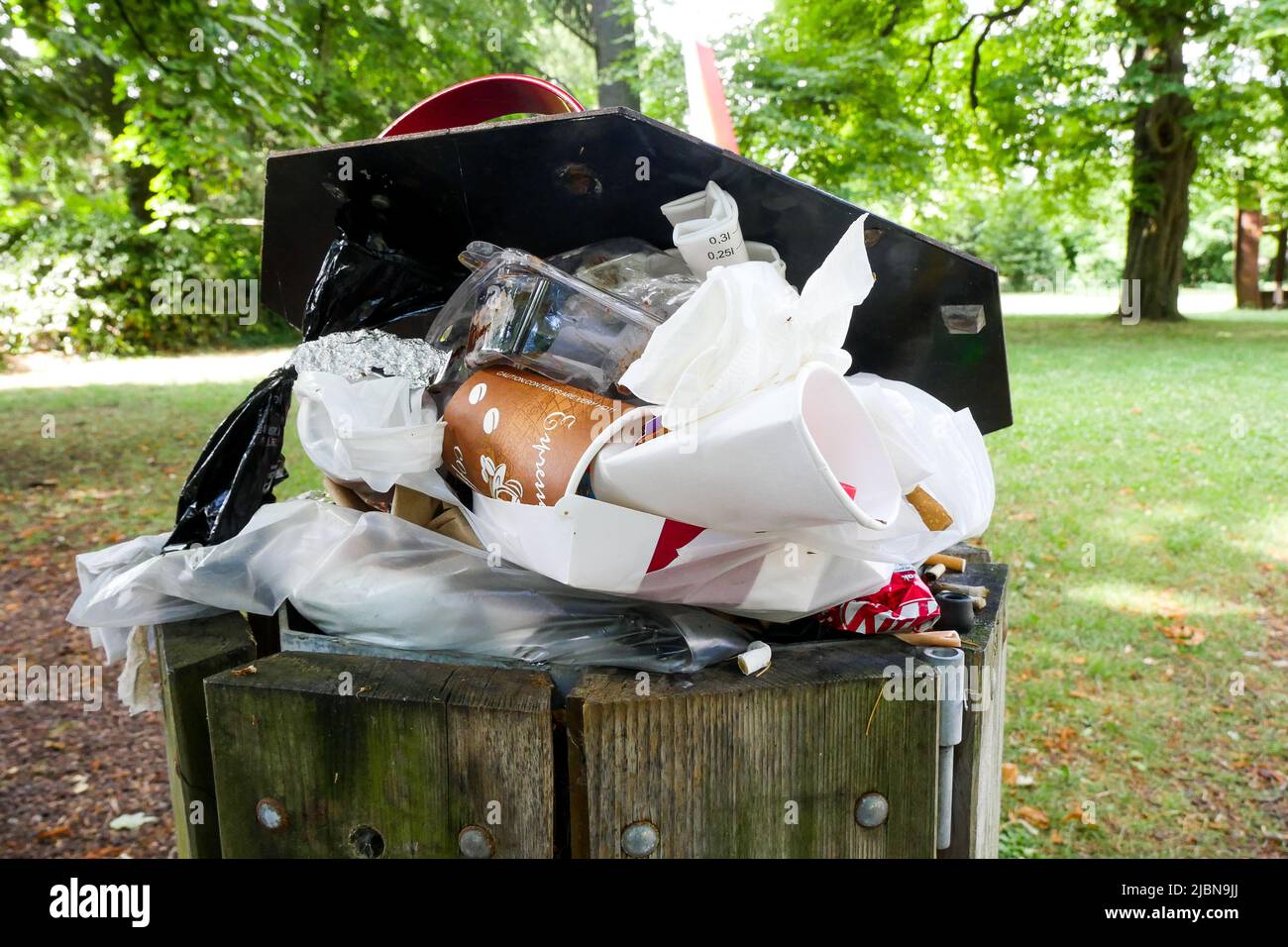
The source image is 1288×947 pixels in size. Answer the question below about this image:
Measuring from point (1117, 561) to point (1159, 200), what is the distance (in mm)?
12502

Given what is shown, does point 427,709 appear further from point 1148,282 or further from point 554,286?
point 1148,282

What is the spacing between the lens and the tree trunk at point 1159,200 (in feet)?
47.6

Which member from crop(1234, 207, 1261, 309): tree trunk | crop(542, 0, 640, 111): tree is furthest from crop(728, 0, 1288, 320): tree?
crop(1234, 207, 1261, 309): tree trunk

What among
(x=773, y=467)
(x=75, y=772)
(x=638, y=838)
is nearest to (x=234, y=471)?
(x=638, y=838)

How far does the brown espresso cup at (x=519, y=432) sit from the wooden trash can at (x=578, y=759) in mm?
221

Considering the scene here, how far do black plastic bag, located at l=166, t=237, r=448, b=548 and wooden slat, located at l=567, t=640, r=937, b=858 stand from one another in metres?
0.67

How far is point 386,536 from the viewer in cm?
130

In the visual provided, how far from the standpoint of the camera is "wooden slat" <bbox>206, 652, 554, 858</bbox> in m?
1.03

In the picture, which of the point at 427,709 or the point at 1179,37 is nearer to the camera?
the point at 427,709

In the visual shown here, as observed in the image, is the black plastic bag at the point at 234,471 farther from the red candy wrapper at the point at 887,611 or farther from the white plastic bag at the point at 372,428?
the red candy wrapper at the point at 887,611
